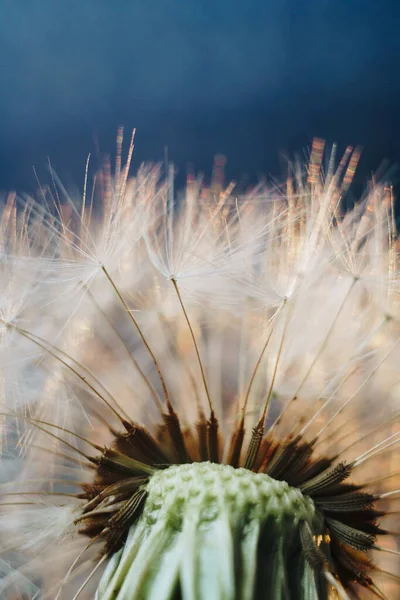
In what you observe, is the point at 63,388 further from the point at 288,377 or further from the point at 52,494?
the point at 288,377

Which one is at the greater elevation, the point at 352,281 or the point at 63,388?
the point at 352,281

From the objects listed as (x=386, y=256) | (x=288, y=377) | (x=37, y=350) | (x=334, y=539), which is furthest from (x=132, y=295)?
(x=334, y=539)

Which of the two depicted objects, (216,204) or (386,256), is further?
(216,204)

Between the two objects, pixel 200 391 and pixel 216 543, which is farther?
pixel 200 391

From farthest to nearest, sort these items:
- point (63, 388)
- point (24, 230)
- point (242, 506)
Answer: point (24, 230) → point (63, 388) → point (242, 506)
